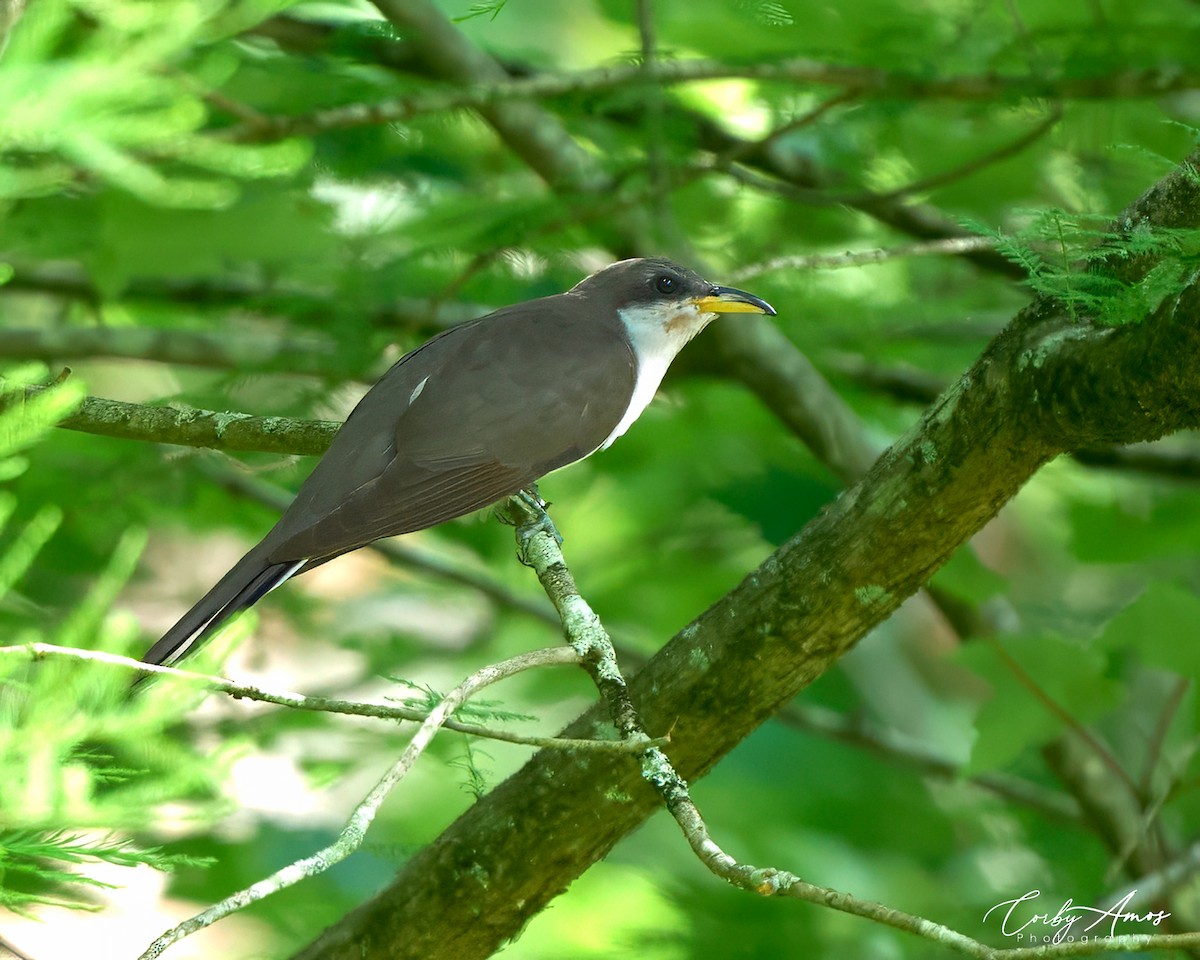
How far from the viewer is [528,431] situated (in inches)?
151

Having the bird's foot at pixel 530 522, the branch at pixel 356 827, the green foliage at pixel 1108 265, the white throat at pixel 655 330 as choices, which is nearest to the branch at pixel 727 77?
the white throat at pixel 655 330

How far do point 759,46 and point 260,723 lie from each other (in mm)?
3134

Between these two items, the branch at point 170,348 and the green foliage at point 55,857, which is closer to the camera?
the green foliage at point 55,857

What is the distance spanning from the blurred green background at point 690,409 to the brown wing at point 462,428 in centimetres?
44

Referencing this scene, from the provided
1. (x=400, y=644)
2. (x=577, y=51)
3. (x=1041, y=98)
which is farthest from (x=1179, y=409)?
(x=577, y=51)

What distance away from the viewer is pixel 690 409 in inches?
226

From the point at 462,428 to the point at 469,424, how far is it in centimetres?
3

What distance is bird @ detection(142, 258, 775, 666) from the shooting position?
339 centimetres

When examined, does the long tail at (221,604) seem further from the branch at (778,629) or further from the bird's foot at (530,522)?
the branch at (778,629)

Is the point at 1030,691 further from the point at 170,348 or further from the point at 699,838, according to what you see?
the point at 170,348

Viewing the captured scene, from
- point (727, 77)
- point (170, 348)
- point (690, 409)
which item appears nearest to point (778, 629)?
point (727, 77)

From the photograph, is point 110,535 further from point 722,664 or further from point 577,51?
point 577,51

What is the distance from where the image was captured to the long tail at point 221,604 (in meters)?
3.11

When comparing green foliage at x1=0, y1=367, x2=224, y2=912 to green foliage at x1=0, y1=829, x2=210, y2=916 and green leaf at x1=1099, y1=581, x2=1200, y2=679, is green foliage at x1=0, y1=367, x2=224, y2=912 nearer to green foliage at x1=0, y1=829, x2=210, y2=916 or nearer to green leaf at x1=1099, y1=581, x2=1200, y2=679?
green foliage at x1=0, y1=829, x2=210, y2=916
